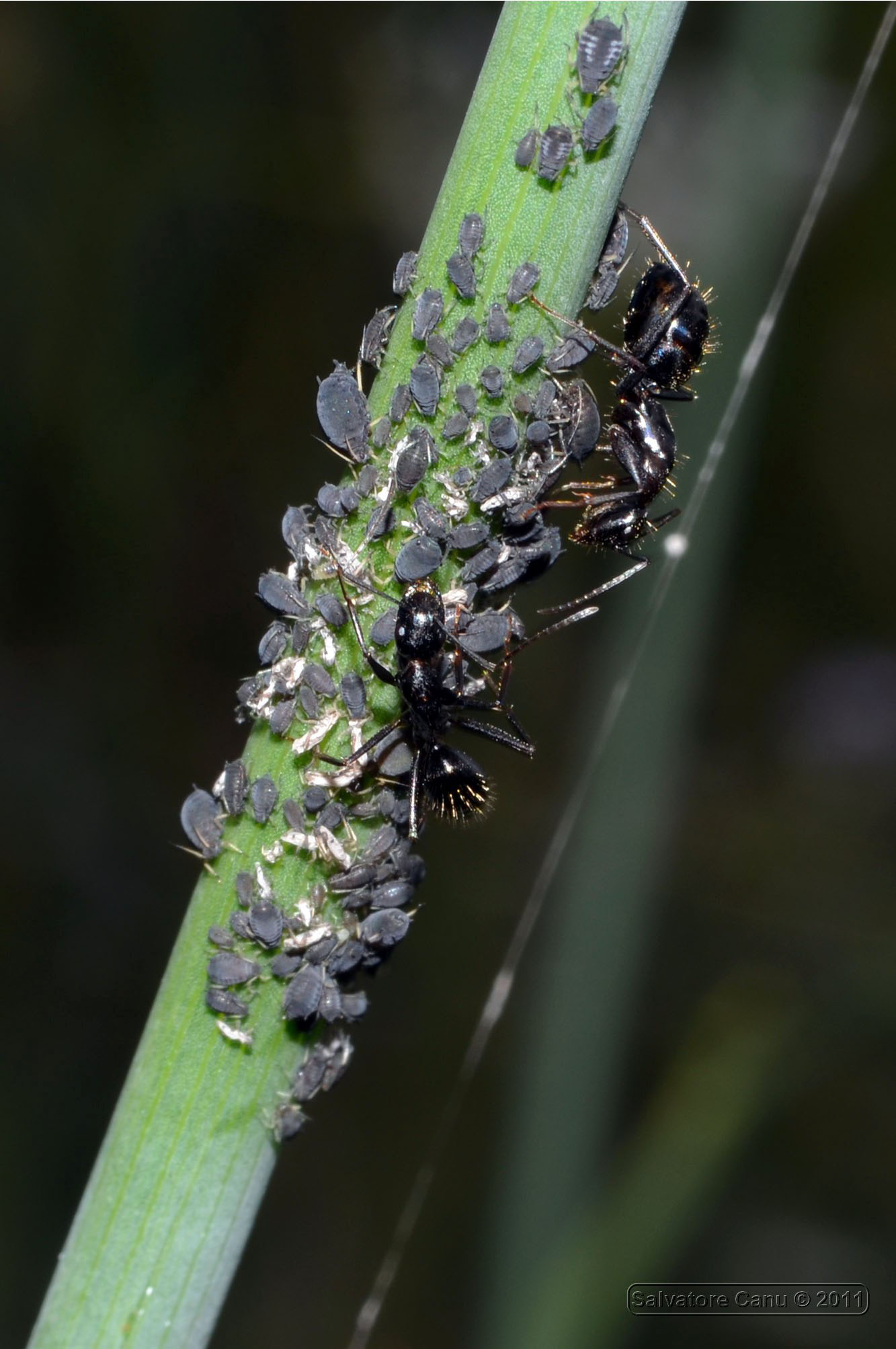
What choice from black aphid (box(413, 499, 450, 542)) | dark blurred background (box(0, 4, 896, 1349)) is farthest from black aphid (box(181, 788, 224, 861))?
dark blurred background (box(0, 4, 896, 1349))

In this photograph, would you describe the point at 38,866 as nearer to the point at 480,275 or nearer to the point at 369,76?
the point at 369,76

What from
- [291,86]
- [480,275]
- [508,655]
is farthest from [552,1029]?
[291,86]

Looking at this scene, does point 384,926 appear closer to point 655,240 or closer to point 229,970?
point 229,970

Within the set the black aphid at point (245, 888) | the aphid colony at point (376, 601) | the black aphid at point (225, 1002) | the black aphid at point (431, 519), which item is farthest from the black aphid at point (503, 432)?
the black aphid at point (225, 1002)

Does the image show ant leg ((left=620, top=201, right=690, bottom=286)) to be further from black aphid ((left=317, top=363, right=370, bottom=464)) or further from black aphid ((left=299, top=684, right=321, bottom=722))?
black aphid ((left=299, top=684, right=321, bottom=722))

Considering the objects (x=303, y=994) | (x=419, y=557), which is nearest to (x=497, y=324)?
(x=419, y=557)
